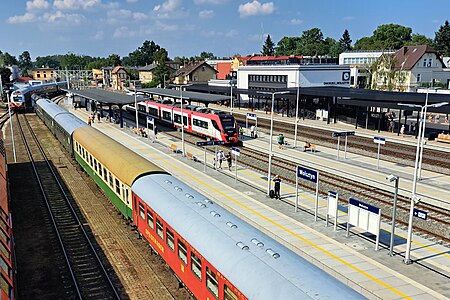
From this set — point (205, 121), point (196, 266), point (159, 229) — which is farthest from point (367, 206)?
point (205, 121)

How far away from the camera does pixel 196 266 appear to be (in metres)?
13.1

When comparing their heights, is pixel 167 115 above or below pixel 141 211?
above

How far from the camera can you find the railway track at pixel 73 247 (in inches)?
629

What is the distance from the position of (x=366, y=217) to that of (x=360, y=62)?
334 feet

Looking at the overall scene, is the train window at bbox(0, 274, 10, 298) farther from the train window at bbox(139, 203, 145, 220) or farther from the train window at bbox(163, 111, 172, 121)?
the train window at bbox(163, 111, 172, 121)

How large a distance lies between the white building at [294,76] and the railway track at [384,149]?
22.1m

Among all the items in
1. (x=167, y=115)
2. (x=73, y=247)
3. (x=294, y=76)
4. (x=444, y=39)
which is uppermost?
(x=444, y=39)

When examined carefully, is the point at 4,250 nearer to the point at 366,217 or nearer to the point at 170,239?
the point at 170,239

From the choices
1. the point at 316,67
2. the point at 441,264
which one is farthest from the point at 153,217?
the point at 316,67

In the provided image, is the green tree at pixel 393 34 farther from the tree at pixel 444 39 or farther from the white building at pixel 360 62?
the white building at pixel 360 62

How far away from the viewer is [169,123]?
55.9 meters

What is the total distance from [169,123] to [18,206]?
3143 centimetres

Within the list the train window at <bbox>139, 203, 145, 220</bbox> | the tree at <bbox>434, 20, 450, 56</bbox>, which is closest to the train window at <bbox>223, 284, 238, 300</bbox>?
the train window at <bbox>139, 203, 145, 220</bbox>

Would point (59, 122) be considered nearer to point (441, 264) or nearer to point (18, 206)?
point (18, 206)
